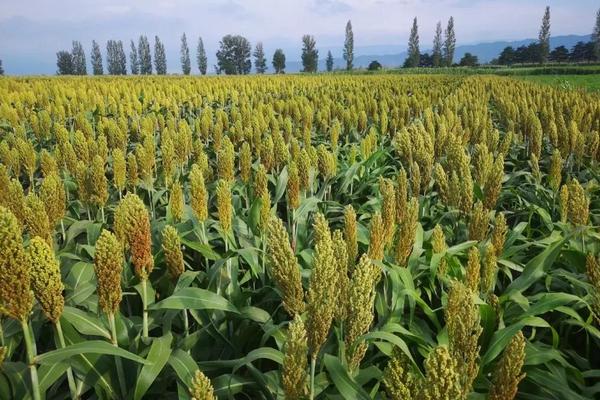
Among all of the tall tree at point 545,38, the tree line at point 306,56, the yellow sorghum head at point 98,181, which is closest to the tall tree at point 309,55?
the tree line at point 306,56

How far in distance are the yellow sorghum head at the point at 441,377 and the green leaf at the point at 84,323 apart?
1.59 meters

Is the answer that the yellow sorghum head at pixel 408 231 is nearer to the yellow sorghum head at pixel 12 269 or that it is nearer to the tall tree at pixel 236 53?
the yellow sorghum head at pixel 12 269

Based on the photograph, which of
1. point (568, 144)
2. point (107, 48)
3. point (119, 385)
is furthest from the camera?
point (107, 48)

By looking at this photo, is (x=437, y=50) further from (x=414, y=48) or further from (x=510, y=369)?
(x=510, y=369)

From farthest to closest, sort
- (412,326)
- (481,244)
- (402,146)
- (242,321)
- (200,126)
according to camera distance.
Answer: (200,126)
(402,146)
(481,244)
(242,321)
(412,326)

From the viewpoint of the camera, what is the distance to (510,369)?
1111mm

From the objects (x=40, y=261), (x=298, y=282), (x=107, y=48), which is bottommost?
(x=298, y=282)

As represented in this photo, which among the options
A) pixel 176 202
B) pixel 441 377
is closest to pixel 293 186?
pixel 176 202

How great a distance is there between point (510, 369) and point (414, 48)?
102 metres

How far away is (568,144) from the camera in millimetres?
4984

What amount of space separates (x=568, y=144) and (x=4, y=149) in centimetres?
601

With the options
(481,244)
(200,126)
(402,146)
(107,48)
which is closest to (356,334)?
(481,244)

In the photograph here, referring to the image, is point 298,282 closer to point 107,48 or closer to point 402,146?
point 402,146

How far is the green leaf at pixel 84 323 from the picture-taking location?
2006 mm
